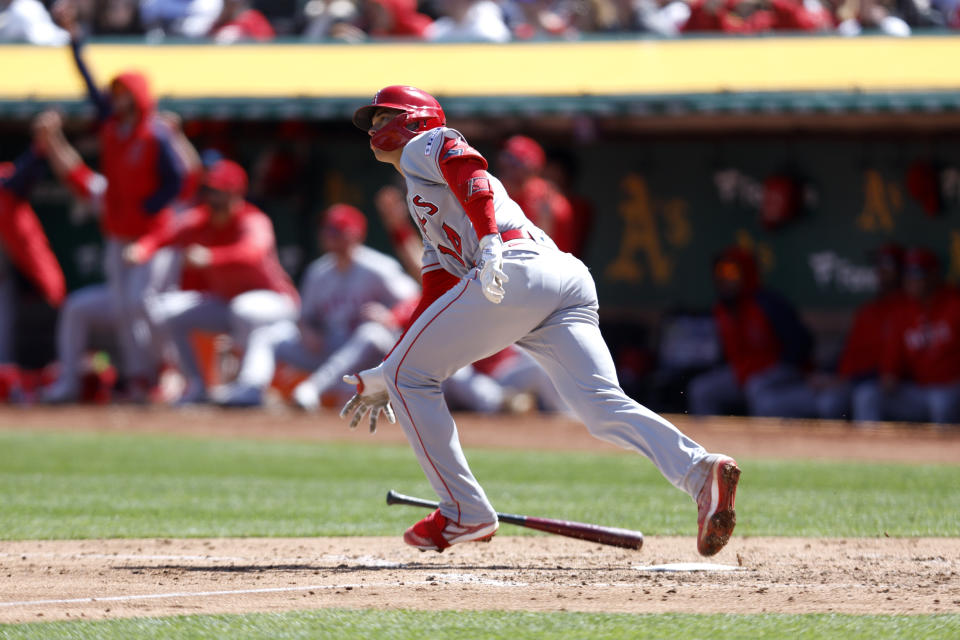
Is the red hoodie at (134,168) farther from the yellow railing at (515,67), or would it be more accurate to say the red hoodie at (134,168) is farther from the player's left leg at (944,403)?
the player's left leg at (944,403)

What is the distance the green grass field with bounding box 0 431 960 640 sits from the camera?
11.6ft

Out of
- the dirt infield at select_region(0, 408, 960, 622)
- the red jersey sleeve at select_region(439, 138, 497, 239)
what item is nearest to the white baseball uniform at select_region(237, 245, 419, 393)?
the dirt infield at select_region(0, 408, 960, 622)

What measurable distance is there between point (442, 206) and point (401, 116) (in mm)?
351

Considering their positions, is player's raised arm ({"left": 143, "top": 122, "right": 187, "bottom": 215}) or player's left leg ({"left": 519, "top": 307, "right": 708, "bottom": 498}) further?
player's raised arm ({"left": 143, "top": 122, "right": 187, "bottom": 215})

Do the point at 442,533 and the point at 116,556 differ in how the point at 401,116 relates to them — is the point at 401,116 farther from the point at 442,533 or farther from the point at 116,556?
the point at 116,556

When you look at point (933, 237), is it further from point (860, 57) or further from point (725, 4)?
point (725, 4)

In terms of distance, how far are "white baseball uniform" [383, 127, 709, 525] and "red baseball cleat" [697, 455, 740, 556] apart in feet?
0.14

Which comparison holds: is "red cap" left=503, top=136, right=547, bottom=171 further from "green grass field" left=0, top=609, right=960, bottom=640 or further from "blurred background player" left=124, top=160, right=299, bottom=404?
"green grass field" left=0, top=609, right=960, bottom=640

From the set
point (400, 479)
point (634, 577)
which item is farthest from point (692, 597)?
point (400, 479)

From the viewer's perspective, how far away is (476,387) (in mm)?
11164

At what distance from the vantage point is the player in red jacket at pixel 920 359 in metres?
10.3

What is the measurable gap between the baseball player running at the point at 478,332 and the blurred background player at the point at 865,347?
646 centimetres

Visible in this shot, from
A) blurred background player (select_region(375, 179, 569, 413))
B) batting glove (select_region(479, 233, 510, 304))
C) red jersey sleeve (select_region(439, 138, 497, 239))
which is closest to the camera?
batting glove (select_region(479, 233, 510, 304))

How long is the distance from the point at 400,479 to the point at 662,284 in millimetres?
5547
